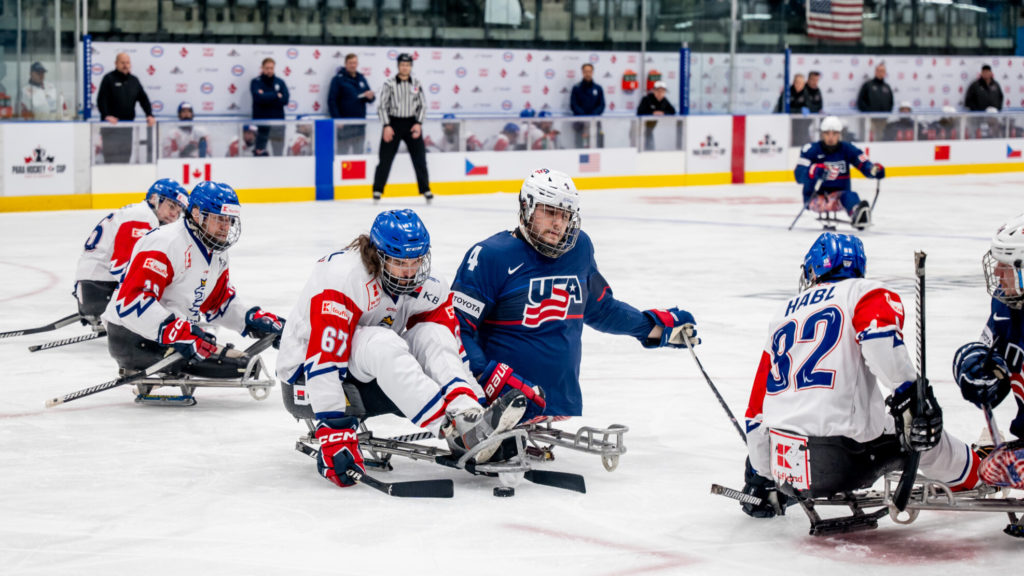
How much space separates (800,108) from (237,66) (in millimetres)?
8248

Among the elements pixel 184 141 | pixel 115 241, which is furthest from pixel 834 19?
pixel 115 241

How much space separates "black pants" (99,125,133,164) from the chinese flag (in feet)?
8.71

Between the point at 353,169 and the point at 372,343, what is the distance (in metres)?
12.4

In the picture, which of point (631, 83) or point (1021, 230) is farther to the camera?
point (631, 83)

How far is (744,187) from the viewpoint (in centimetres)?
1875

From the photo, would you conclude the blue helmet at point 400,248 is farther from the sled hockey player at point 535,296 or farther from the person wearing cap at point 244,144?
the person wearing cap at point 244,144

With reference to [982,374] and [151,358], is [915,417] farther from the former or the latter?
[151,358]

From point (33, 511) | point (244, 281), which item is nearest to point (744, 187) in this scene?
point (244, 281)

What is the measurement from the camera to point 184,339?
5.42 meters

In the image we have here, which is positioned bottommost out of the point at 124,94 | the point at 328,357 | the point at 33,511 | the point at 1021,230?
the point at 33,511

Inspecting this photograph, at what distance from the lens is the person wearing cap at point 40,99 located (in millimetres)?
14102

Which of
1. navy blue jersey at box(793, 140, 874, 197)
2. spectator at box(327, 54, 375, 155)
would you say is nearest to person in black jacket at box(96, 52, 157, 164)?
spectator at box(327, 54, 375, 155)

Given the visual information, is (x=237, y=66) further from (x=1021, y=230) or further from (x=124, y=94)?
(x=1021, y=230)

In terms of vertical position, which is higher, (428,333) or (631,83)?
(631,83)
